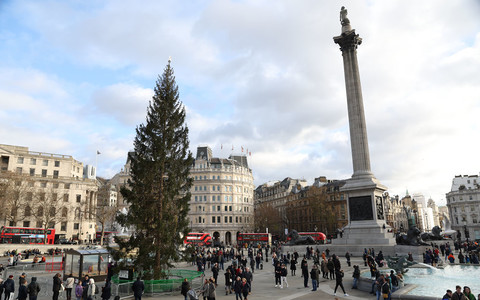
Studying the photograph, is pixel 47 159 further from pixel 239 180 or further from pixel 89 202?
pixel 239 180

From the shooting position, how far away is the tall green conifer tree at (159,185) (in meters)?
18.1

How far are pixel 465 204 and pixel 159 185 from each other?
108 m

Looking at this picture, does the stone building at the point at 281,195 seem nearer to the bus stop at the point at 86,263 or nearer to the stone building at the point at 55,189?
the stone building at the point at 55,189

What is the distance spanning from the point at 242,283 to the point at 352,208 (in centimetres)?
2506

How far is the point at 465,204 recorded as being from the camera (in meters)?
97.2

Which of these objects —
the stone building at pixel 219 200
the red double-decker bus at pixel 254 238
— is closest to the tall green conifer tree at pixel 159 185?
the red double-decker bus at pixel 254 238

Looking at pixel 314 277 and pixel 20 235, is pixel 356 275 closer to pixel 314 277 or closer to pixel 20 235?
pixel 314 277

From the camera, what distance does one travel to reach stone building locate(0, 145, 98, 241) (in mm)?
65688

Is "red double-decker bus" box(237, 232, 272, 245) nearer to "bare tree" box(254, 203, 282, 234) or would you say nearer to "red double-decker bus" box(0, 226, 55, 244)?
"bare tree" box(254, 203, 282, 234)

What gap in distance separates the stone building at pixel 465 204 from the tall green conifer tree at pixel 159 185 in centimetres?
10069

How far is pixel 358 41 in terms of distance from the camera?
42500 millimetres

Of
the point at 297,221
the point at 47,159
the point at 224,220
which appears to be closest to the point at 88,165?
the point at 47,159

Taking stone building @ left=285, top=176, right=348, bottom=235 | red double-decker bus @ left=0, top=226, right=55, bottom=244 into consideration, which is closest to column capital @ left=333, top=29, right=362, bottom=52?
stone building @ left=285, top=176, right=348, bottom=235

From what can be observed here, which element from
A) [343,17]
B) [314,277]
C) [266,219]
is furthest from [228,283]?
[266,219]
